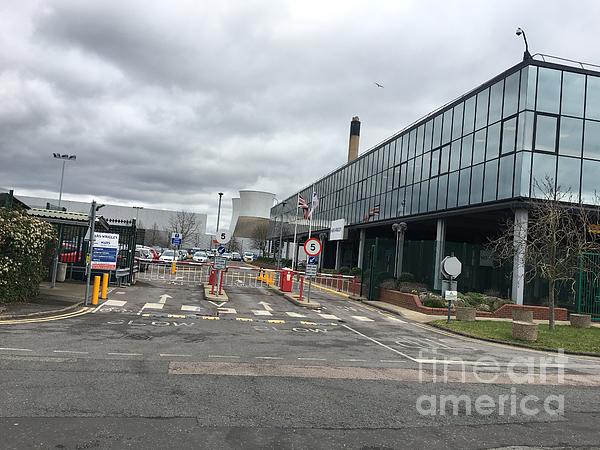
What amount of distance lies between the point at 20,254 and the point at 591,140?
967 inches

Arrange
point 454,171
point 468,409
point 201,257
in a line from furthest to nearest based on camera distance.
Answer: point 201,257
point 454,171
point 468,409

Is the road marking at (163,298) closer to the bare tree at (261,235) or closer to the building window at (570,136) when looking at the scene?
the building window at (570,136)

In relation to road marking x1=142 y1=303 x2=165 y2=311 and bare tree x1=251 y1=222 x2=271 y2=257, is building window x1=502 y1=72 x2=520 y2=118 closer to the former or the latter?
road marking x1=142 y1=303 x2=165 y2=311

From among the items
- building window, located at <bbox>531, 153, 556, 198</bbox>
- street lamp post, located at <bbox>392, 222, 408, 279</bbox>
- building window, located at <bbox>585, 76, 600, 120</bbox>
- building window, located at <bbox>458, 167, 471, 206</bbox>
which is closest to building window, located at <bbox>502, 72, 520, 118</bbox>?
building window, located at <bbox>531, 153, 556, 198</bbox>

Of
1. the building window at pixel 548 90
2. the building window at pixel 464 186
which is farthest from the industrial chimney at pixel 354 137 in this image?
the building window at pixel 548 90

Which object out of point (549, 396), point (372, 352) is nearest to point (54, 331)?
point (372, 352)

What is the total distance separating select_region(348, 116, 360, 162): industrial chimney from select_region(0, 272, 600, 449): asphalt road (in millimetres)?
53817

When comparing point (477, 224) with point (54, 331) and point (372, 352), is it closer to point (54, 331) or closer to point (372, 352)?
point (372, 352)

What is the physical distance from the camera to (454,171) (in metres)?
29.7

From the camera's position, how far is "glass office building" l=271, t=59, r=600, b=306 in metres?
24.6

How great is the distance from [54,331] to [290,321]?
24.2 ft

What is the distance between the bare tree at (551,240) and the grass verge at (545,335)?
105cm

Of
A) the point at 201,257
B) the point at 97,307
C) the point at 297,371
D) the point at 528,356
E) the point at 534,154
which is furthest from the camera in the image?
the point at 201,257

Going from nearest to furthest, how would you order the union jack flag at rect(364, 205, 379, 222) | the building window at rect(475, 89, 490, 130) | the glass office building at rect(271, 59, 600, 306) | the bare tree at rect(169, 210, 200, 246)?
the glass office building at rect(271, 59, 600, 306)
the building window at rect(475, 89, 490, 130)
the union jack flag at rect(364, 205, 379, 222)
the bare tree at rect(169, 210, 200, 246)
